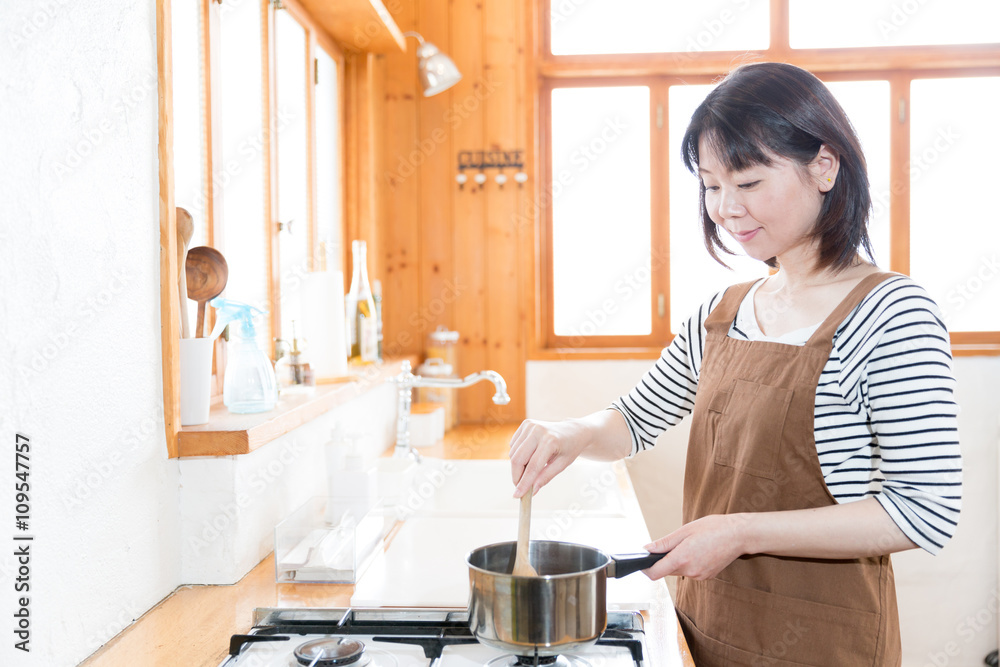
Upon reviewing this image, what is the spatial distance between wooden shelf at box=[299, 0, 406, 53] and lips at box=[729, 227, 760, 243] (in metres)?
1.28

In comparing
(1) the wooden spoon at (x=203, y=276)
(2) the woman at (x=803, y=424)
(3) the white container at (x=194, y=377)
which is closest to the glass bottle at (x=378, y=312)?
(1) the wooden spoon at (x=203, y=276)

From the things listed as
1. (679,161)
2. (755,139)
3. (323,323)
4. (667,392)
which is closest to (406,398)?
(323,323)

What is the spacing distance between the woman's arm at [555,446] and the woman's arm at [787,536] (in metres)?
0.19

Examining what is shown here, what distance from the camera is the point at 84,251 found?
0.94m

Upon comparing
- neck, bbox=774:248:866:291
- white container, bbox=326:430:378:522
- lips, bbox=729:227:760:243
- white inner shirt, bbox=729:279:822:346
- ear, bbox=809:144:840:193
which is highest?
ear, bbox=809:144:840:193

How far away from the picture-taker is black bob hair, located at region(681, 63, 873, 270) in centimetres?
106

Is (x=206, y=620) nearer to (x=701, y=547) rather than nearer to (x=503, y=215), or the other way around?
(x=701, y=547)

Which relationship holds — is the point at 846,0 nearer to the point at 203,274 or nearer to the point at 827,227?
the point at 827,227

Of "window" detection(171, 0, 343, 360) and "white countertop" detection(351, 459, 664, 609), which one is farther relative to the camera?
"window" detection(171, 0, 343, 360)

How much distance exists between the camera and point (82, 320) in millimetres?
939

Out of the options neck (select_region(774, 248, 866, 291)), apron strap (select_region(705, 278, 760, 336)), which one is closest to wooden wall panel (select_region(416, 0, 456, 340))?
apron strap (select_region(705, 278, 760, 336))

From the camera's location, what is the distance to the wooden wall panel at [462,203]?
268cm

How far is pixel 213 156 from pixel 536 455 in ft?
2.78

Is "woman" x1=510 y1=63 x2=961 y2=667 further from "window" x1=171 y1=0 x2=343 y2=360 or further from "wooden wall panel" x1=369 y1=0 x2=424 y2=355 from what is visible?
"wooden wall panel" x1=369 y1=0 x2=424 y2=355
